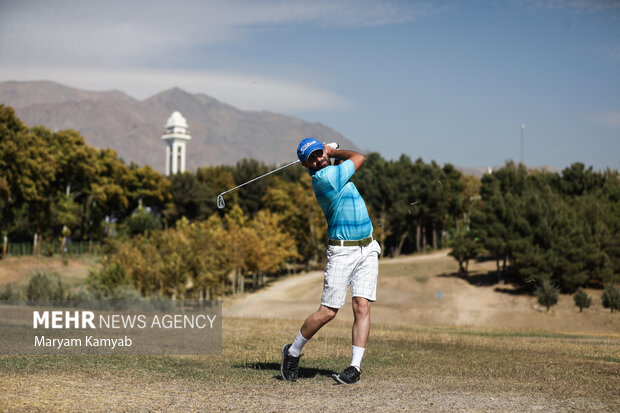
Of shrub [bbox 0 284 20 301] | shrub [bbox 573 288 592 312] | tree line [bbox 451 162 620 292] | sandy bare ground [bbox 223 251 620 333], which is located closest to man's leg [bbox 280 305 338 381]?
shrub [bbox 0 284 20 301]

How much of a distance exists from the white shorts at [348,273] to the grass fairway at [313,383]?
98 cm

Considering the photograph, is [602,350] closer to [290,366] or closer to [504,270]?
[290,366]

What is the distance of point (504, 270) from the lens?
2447 inches

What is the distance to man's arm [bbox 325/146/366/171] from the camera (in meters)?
8.20

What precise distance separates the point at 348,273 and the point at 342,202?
81 centimetres

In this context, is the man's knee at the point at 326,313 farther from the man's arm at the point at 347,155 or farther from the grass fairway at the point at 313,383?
the man's arm at the point at 347,155

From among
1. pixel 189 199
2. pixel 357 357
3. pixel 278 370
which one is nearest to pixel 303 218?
pixel 189 199

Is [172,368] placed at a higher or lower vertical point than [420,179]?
lower

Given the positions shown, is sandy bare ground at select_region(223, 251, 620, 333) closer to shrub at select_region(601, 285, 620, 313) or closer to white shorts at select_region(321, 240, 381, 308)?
shrub at select_region(601, 285, 620, 313)

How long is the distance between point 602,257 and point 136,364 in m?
51.3

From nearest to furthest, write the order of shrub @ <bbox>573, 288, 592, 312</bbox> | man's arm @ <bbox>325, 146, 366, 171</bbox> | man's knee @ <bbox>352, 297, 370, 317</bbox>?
man's knee @ <bbox>352, 297, 370, 317</bbox>
man's arm @ <bbox>325, 146, 366, 171</bbox>
shrub @ <bbox>573, 288, 592, 312</bbox>

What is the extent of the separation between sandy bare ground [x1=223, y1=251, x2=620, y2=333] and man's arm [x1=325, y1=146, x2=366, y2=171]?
3094 cm

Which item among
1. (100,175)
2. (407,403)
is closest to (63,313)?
(407,403)

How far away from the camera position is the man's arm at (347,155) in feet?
26.9
